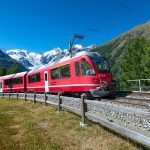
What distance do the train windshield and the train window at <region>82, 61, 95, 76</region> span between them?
0.63 m

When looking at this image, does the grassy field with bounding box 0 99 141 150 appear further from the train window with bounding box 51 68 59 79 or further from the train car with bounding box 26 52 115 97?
the train window with bounding box 51 68 59 79

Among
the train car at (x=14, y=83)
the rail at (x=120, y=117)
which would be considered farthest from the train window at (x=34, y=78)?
the rail at (x=120, y=117)

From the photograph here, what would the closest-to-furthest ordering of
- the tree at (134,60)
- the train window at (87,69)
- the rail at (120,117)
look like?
the rail at (120,117) < the train window at (87,69) < the tree at (134,60)

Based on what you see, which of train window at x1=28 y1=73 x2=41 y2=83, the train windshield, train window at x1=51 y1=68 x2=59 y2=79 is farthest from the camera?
train window at x1=28 y1=73 x2=41 y2=83

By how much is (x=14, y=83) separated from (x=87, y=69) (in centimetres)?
2459

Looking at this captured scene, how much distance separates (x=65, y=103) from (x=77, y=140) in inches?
217

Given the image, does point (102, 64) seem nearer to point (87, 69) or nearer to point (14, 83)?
point (87, 69)

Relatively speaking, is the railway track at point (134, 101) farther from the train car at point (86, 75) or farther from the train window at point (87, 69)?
the train window at point (87, 69)

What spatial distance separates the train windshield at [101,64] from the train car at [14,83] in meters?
18.4

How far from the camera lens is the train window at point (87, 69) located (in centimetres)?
1969

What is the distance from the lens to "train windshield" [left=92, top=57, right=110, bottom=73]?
2020cm

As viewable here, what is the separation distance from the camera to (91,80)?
764 inches

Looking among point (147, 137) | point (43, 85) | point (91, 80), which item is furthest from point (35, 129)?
point (43, 85)

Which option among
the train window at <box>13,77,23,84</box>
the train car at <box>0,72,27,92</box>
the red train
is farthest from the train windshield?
the train window at <box>13,77,23,84</box>
